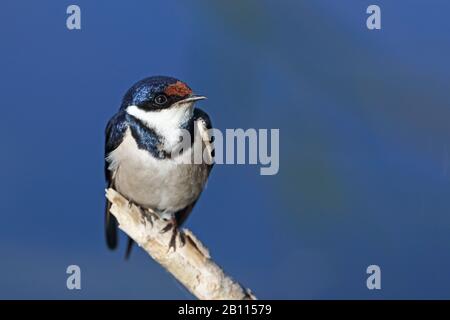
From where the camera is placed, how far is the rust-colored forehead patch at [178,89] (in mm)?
1636

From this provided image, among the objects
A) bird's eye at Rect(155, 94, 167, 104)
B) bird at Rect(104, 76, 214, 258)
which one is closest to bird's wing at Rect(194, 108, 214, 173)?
bird at Rect(104, 76, 214, 258)

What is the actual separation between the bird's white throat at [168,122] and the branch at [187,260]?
222mm

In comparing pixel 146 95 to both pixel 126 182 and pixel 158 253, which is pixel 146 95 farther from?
pixel 158 253

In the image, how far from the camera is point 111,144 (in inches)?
69.4

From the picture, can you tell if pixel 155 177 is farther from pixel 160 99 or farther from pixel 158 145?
pixel 160 99

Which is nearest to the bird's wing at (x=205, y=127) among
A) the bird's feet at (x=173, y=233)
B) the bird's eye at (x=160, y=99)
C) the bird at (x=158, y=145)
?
the bird at (x=158, y=145)

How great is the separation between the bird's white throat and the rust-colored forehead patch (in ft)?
0.13

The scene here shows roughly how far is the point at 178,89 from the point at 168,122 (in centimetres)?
9

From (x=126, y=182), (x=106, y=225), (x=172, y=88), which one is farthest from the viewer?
(x=106, y=225)

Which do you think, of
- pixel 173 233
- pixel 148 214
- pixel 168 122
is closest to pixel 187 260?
pixel 173 233

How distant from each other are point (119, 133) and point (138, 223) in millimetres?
316

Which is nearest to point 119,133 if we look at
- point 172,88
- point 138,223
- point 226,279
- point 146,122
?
point 146,122

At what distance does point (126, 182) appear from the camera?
176 centimetres

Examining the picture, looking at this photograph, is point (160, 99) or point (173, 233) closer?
point (173, 233)
